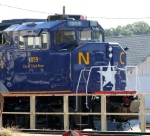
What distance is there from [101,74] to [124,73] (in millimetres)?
1510

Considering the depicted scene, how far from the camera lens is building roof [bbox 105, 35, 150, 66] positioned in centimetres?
3881

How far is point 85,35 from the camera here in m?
21.7

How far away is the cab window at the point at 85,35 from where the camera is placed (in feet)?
70.6

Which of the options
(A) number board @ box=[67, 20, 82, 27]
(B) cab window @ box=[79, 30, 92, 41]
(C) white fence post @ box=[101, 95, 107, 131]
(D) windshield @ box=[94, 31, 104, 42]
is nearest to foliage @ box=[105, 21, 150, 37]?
(D) windshield @ box=[94, 31, 104, 42]

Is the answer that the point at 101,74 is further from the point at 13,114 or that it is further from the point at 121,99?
the point at 13,114

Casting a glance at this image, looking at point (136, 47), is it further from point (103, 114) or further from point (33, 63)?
point (103, 114)

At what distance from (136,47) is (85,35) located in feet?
63.3

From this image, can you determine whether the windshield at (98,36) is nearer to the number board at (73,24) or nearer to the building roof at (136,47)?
the number board at (73,24)

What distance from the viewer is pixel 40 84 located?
21328mm

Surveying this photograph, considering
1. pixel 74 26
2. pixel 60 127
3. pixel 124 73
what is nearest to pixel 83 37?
pixel 74 26

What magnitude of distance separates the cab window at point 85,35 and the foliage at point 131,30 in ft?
324

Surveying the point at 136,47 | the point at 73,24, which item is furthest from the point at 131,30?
the point at 73,24

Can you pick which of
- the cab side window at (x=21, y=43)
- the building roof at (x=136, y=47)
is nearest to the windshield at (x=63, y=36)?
the cab side window at (x=21, y=43)

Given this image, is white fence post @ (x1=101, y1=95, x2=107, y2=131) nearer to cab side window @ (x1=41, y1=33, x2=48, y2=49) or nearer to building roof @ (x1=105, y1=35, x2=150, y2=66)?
cab side window @ (x1=41, y1=33, x2=48, y2=49)
